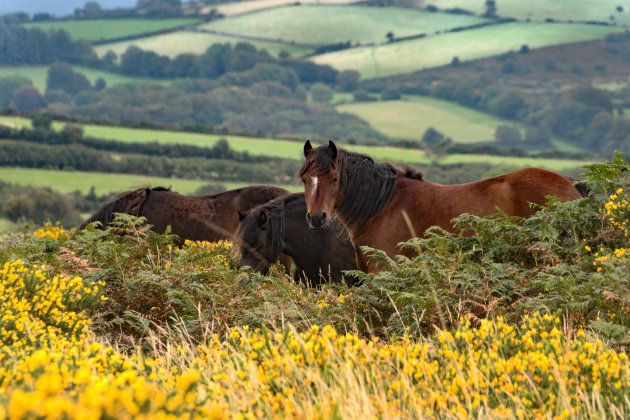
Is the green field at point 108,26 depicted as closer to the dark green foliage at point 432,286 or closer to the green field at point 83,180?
the green field at point 83,180

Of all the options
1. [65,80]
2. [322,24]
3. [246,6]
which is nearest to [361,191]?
[65,80]

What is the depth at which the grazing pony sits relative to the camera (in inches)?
413

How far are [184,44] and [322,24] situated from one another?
1294 inches

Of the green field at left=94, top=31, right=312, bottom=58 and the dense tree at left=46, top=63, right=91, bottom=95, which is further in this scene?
the green field at left=94, top=31, right=312, bottom=58

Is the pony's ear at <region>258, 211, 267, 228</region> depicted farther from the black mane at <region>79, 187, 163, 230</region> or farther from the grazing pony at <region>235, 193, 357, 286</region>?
the black mane at <region>79, 187, 163, 230</region>

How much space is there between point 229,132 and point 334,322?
264ft

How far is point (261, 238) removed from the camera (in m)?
10.5

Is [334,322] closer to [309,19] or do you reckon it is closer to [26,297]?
[26,297]

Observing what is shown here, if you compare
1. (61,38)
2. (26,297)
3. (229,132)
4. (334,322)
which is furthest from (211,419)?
(61,38)

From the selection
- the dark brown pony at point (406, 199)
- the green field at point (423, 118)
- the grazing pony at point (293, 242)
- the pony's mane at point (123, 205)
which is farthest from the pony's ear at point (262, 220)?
the green field at point (423, 118)

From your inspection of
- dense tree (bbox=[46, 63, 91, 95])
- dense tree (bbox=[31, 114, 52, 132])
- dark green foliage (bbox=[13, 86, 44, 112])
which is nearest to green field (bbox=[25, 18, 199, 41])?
dense tree (bbox=[46, 63, 91, 95])

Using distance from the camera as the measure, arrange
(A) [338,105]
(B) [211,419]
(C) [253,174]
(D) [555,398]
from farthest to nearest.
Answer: (A) [338,105]
(C) [253,174]
(D) [555,398]
(B) [211,419]

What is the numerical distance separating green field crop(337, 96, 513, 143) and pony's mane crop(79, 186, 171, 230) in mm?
108447

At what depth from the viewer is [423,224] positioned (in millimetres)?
8938
